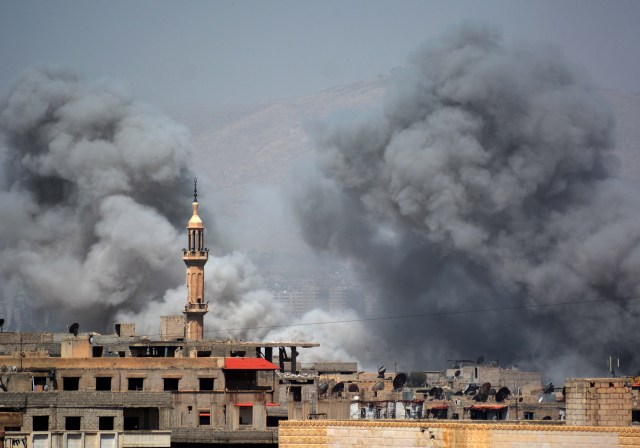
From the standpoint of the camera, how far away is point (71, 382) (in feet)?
151

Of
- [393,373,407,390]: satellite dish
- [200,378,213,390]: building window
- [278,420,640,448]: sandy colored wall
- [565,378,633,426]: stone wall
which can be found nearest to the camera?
[278,420,640,448]: sandy colored wall

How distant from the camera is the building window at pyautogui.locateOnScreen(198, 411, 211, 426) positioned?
153ft

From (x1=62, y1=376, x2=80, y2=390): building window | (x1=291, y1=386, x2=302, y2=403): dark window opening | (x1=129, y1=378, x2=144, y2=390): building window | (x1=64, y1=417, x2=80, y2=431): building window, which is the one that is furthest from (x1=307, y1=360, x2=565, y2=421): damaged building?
(x1=64, y1=417, x2=80, y2=431): building window

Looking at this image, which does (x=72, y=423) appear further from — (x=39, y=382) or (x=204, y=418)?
(x=204, y=418)

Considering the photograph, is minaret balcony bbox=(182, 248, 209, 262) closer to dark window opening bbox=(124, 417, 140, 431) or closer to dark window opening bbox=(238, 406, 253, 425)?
dark window opening bbox=(238, 406, 253, 425)

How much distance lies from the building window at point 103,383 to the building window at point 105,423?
6.68 meters

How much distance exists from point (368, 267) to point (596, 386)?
90.4 metres

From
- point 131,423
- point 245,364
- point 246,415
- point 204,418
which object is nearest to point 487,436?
point 131,423

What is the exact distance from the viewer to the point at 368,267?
12350 cm

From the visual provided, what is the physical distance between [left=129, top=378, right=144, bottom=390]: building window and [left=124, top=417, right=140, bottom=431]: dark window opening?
476 cm

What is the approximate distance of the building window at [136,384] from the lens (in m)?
46.4

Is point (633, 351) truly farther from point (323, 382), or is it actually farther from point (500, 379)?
point (323, 382)

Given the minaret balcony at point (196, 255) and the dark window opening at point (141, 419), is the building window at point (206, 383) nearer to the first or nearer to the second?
the dark window opening at point (141, 419)

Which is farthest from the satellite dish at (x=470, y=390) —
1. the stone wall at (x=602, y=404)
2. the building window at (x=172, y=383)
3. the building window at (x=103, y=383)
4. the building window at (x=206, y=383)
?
the stone wall at (x=602, y=404)
